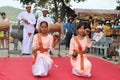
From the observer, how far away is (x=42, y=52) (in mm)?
7094

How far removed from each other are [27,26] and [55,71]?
4183 mm

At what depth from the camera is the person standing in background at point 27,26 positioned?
11016mm

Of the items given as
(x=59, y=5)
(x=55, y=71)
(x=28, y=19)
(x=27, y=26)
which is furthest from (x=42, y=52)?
(x=59, y=5)

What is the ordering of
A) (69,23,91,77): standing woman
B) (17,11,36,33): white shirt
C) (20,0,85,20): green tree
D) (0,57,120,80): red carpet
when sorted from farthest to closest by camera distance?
(20,0,85,20): green tree
(17,11,36,33): white shirt
(69,23,91,77): standing woman
(0,57,120,80): red carpet

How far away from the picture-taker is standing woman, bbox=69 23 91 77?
7.04 m

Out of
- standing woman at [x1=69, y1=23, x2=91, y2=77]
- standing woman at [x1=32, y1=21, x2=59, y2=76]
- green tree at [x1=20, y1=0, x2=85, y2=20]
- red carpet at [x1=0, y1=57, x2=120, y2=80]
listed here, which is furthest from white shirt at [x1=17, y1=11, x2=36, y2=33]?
green tree at [x1=20, y1=0, x2=85, y2=20]

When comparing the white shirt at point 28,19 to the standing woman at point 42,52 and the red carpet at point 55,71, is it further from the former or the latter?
the standing woman at point 42,52

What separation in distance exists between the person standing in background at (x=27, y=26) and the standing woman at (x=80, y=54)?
397 cm

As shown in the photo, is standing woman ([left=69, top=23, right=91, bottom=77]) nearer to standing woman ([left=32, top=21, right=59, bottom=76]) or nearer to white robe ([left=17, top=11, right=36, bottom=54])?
standing woman ([left=32, top=21, right=59, bottom=76])

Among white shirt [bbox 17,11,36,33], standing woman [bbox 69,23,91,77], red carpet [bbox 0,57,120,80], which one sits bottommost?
red carpet [bbox 0,57,120,80]

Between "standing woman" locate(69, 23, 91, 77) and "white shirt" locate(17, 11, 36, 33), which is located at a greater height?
"white shirt" locate(17, 11, 36, 33)

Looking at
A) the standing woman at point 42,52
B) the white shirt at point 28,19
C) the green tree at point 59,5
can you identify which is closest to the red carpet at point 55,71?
the standing woman at point 42,52

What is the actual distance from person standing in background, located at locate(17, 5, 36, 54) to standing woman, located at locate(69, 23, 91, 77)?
13.0 ft

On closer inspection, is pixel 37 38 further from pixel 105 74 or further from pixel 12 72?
pixel 105 74
